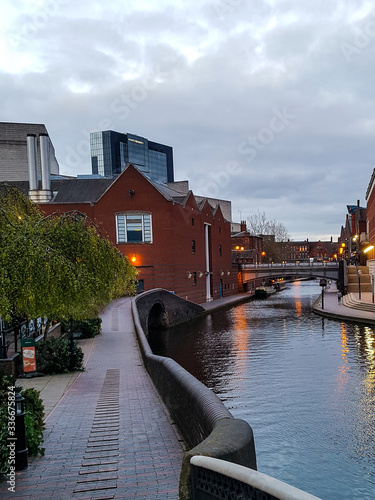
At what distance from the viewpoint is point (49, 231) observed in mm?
14102

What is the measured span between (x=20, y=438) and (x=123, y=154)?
138 meters

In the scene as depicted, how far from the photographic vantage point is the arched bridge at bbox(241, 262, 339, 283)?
6544 cm

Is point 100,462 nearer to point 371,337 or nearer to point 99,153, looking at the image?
point 371,337

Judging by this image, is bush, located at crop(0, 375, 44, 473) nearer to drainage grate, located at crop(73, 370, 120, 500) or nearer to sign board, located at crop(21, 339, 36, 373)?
drainage grate, located at crop(73, 370, 120, 500)

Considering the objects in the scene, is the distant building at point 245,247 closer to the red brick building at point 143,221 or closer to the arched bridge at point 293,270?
the arched bridge at point 293,270

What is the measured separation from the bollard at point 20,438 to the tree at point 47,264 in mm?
3347

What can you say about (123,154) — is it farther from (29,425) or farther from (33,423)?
(29,425)

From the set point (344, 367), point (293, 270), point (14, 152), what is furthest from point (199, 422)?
point (293, 270)

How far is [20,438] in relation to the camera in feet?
21.8

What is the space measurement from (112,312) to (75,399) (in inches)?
854

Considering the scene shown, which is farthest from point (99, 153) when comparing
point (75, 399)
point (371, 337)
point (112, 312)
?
point (75, 399)

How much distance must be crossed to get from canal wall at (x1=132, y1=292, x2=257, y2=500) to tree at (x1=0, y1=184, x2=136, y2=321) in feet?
10.3

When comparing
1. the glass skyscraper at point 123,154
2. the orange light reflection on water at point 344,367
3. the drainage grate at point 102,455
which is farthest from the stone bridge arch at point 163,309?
the glass skyscraper at point 123,154

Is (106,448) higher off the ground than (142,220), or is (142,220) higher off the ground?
(142,220)
